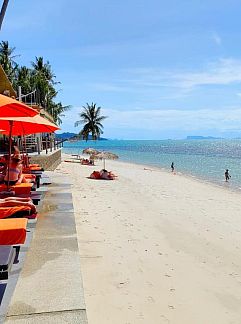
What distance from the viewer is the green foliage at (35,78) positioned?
4362 cm

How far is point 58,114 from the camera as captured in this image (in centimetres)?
5434

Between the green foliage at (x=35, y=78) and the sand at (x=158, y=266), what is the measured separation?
107ft

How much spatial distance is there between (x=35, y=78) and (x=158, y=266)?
137ft

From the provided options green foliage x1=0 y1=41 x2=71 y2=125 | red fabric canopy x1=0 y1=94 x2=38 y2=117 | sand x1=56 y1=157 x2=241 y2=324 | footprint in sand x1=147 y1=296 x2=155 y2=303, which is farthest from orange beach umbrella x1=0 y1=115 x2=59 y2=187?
green foliage x1=0 y1=41 x2=71 y2=125

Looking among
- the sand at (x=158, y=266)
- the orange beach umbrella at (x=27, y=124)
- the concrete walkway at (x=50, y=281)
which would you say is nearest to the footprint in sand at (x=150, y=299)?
the sand at (x=158, y=266)

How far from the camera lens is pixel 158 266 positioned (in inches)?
231

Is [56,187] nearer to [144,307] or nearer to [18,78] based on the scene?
[144,307]

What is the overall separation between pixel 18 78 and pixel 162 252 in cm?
4486

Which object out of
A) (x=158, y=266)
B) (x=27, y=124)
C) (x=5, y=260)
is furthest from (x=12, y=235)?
(x=27, y=124)

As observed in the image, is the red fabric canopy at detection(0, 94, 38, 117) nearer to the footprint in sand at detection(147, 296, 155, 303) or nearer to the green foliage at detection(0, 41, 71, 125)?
the footprint in sand at detection(147, 296, 155, 303)

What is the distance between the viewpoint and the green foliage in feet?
143

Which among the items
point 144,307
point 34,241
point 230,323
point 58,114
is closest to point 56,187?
point 34,241

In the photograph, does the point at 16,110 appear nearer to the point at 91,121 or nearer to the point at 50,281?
the point at 50,281

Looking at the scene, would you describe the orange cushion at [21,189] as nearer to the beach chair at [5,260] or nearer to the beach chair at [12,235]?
the beach chair at [12,235]
